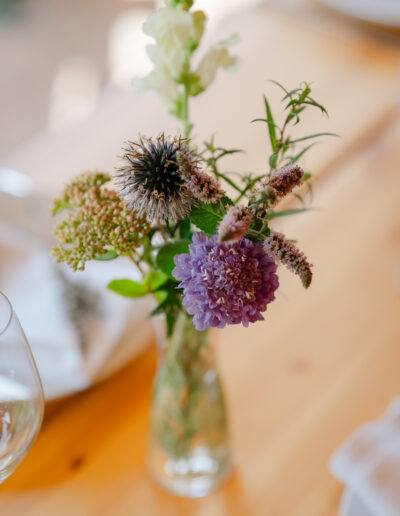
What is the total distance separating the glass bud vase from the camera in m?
0.73

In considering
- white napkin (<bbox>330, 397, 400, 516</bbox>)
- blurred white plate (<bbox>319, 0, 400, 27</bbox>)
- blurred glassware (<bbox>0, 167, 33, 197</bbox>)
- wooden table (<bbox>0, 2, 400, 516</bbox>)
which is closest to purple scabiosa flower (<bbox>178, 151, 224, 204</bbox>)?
wooden table (<bbox>0, 2, 400, 516</bbox>)

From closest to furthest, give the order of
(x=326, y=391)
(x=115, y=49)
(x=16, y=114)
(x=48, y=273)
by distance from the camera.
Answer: (x=326, y=391) → (x=48, y=273) → (x=16, y=114) → (x=115, y=49)

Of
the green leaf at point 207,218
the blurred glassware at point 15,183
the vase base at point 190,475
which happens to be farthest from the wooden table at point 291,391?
the blurred glassware at point 15,183

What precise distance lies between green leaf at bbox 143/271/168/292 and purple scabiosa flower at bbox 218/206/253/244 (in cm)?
18

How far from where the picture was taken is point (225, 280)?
0.44 m

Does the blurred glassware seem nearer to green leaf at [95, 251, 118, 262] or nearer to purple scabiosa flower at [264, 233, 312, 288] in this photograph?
green leaf at [95, 251, 118, 262]

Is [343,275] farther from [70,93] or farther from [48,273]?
[70,93]

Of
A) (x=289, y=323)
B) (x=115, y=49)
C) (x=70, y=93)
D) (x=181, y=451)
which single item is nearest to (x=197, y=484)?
(x=181, y=451)

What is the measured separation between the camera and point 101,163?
1266mm

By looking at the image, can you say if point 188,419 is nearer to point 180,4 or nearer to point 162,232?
point 162,232

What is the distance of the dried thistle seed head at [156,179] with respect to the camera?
452 mm

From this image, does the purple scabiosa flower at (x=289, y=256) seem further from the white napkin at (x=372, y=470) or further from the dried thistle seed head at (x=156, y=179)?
the white napkin at (x=372, y=470)

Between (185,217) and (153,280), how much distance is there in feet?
0.49

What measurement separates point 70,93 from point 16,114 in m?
0.24
